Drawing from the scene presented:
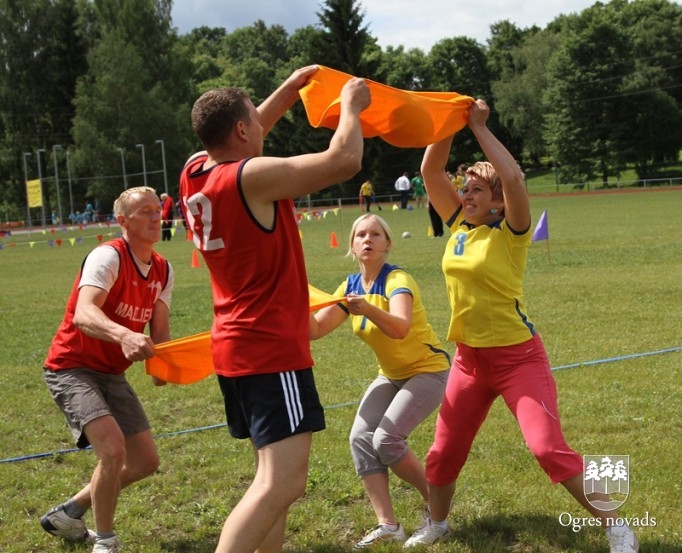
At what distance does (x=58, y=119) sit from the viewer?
2803 inches

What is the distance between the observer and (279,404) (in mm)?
3322

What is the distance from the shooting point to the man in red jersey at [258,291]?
3.22m

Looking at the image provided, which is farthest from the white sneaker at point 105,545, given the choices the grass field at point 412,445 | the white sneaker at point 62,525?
the white sneaker at point 62,525

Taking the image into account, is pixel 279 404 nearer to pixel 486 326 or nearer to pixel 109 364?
pixel 486 326

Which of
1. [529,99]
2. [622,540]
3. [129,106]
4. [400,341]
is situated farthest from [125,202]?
[529,99]

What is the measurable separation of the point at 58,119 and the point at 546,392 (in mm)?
73272

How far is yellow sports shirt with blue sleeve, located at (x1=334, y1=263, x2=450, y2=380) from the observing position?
15.3 ft

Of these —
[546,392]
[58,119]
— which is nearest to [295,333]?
[546,392]

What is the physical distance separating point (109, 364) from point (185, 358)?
519 mm

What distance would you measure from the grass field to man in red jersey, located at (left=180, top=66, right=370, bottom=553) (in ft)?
4.51

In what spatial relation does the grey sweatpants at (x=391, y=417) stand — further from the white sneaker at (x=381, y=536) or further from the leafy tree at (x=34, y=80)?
the leafy tree at (x=34, y=80)

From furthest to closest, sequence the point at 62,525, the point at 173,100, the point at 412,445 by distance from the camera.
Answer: the point at 173,100
the point at 412,445
the point at 62,525

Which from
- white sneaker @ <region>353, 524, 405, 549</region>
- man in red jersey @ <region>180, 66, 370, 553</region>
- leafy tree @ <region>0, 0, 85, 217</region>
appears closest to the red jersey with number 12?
man in red jersey @ <region>180, 66, 370, 553</region>

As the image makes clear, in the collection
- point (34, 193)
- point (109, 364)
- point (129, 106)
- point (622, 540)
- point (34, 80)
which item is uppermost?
point (34, 80)
